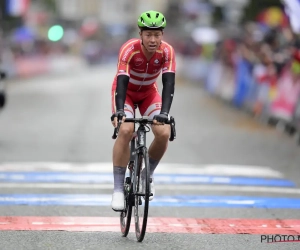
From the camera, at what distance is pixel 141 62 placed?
27.0 feet

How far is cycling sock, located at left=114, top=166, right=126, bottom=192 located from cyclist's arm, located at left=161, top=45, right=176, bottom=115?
76cm

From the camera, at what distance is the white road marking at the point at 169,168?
42.6ft

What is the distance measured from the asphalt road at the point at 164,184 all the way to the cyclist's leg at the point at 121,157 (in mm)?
339

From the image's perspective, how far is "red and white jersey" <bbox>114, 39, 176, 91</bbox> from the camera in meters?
8.16

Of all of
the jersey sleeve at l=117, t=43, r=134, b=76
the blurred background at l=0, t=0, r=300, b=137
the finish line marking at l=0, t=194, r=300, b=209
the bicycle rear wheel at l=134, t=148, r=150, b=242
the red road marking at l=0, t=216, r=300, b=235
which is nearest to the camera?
the bicycle rear wheel at l=134, t=148, r=150, b=242

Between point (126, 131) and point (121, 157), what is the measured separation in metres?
0.30

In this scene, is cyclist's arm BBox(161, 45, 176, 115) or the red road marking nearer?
cyclist's arm BBox(161, 45, 176, 115)

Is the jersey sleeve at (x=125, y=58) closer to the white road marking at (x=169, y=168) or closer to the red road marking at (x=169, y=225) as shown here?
the red road marking at (x=169, y=225)

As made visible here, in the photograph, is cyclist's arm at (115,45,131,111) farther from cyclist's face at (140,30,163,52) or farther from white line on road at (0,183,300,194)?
white line on road at (0,183,300,194)

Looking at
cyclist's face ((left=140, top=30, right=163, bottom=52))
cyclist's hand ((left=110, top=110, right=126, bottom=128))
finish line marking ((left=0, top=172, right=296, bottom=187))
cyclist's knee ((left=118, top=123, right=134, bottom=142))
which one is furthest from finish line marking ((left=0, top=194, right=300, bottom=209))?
cyclist's face ((left=140, top=30, right=163, bottom=52))

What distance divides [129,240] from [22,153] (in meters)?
7.24

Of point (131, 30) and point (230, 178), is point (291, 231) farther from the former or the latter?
point (131, 30)

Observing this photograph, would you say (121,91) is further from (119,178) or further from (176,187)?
(176,187)

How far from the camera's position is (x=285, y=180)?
1253cm
